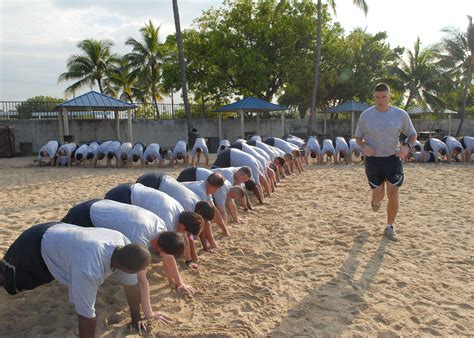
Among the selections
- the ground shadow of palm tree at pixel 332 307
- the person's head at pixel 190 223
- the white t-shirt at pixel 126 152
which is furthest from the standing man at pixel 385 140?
the white t-shirt at pixel 126 152

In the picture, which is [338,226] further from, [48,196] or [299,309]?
[48,196]

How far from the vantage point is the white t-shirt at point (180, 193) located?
4246 millimetres

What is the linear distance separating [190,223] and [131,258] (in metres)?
1.02

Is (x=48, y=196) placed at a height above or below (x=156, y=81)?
below

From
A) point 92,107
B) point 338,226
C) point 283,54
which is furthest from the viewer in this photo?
point 283,54

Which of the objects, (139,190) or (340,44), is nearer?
(139,190)

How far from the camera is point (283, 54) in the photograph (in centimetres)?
2197

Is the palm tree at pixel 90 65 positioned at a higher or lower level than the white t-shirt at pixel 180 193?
higher

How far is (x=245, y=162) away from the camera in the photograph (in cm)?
707

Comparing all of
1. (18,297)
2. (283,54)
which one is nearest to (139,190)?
(18,297)

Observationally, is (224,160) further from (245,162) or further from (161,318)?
(161,318)

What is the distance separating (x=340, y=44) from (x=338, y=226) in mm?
19069

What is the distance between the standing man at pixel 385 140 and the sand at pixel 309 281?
747mm

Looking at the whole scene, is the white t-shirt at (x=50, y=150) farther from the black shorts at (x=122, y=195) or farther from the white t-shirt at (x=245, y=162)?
the black shorts at (x=122, y=195)
